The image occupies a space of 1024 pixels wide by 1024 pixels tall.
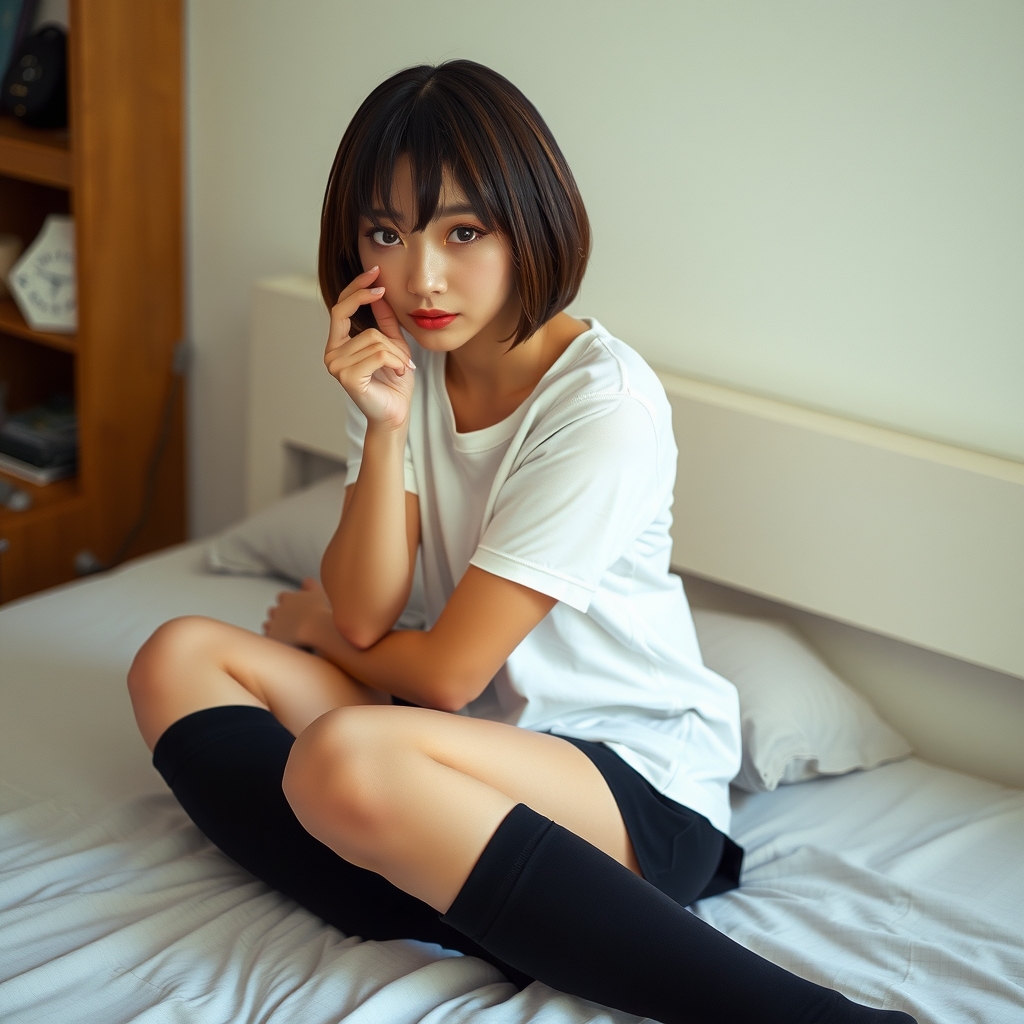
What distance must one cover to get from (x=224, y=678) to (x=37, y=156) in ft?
3.99

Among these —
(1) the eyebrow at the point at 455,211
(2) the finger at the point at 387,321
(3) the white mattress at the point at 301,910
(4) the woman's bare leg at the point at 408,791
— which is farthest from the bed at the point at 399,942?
(1) the eyebrow at the point at 455,211

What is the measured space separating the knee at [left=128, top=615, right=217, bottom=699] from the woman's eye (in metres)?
0.50

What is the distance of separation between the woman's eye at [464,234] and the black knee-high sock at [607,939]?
519 millimetres

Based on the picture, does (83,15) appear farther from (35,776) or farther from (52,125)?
(35,776)

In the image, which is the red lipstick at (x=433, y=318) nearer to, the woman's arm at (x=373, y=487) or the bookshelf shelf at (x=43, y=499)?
the woman's arm at (x=373, y=487)

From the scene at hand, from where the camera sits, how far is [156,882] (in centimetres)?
110

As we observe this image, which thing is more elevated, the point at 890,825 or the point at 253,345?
the point at 253,345

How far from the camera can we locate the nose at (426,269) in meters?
1.03

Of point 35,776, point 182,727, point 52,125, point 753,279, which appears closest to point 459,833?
point 182,727

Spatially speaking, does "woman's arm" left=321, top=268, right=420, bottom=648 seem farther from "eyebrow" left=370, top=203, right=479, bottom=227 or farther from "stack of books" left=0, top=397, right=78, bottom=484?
"stack of books" left=0, top=397, right=78, bottom=484

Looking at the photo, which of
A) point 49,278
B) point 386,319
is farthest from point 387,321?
point 49,278

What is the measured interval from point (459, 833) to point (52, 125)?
1691 mm

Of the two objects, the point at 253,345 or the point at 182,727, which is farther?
the point at 253,345

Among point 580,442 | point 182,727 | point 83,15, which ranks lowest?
point 182,727
